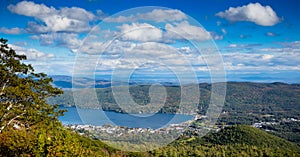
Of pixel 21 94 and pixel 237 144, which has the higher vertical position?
pixel 21 94

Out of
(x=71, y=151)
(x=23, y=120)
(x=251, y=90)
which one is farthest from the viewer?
(x=251, y=90)

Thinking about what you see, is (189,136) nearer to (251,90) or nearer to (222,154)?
(222,154)

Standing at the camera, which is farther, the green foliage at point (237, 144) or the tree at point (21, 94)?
the green foliage at point (237, 144)

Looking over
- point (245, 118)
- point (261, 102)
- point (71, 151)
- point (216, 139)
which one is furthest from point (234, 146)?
point (261, 102)

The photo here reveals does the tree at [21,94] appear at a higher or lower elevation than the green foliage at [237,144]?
higher

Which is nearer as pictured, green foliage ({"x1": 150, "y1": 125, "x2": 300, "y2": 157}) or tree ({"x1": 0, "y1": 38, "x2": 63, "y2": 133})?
tree ({"x1": 0, "y1": 38, "x2": 63, "y2": 133})

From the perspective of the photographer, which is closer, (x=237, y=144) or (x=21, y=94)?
(x=21, y=94)

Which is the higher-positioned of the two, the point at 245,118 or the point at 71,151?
the point at 71,151

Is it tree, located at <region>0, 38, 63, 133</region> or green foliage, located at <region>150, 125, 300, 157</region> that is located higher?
tree, located at <region>0, 38, 63, 133</region>
